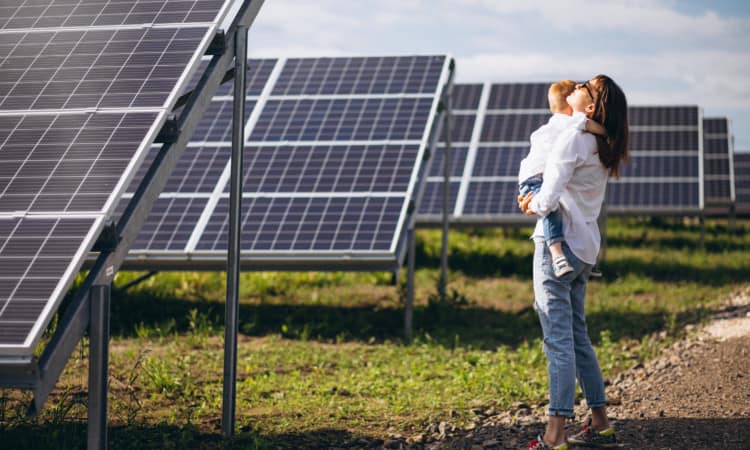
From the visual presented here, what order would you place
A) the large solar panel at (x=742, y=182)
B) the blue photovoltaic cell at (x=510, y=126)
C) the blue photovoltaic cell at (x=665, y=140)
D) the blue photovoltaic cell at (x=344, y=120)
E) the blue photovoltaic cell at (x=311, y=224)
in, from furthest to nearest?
the large solar panel at (x=742, y=182) < the blue photovoltaic cell at (x=665, y=140) < the blue photovoltaic cell at (x=510, y=126) < the blue photovoltaic cell at (x=344, y=120) < the blue photovoltaic cell at (x=311, y=224)

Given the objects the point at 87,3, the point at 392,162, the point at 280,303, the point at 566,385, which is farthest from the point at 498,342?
the point at 87,3

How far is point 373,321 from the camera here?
36.5ft

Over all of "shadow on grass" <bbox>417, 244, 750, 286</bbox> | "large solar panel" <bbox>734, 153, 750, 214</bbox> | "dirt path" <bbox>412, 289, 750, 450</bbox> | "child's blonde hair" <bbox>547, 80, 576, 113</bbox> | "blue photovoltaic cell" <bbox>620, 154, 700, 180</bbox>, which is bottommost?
"large solar panel" <bbox>734, 153, 750, 214</bbox>

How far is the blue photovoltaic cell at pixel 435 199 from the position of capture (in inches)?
618

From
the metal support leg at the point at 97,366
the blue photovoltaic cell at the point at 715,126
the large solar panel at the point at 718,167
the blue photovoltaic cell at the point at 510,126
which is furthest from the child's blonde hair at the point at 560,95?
the blue photovoltaic cell at the point at 715,126

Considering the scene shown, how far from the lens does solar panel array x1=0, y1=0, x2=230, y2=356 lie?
455 centimetres

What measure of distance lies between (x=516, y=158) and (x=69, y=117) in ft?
40.0

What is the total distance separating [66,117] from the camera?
17.8 ft

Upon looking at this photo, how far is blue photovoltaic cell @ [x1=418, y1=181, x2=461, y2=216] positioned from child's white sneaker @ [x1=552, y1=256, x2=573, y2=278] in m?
10.5

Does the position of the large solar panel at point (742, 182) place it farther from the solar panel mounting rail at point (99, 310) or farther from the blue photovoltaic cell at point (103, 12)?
the solar panel mounting rail at point (99, 310)

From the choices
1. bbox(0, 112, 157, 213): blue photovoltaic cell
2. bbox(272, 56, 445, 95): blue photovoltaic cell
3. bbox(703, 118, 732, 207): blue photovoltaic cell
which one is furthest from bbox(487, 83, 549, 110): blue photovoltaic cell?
bbox(0, 112, 157, 213): blue photovoltaic cell

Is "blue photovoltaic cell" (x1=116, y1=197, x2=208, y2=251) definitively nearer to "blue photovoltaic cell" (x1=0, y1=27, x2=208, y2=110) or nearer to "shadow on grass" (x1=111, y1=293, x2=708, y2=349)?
"shadow on grass" (x1=111, y1=293, x2=708, y2=349)

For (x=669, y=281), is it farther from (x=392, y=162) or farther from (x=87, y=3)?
(x=87, y=3)

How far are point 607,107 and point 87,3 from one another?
12.0 ft
